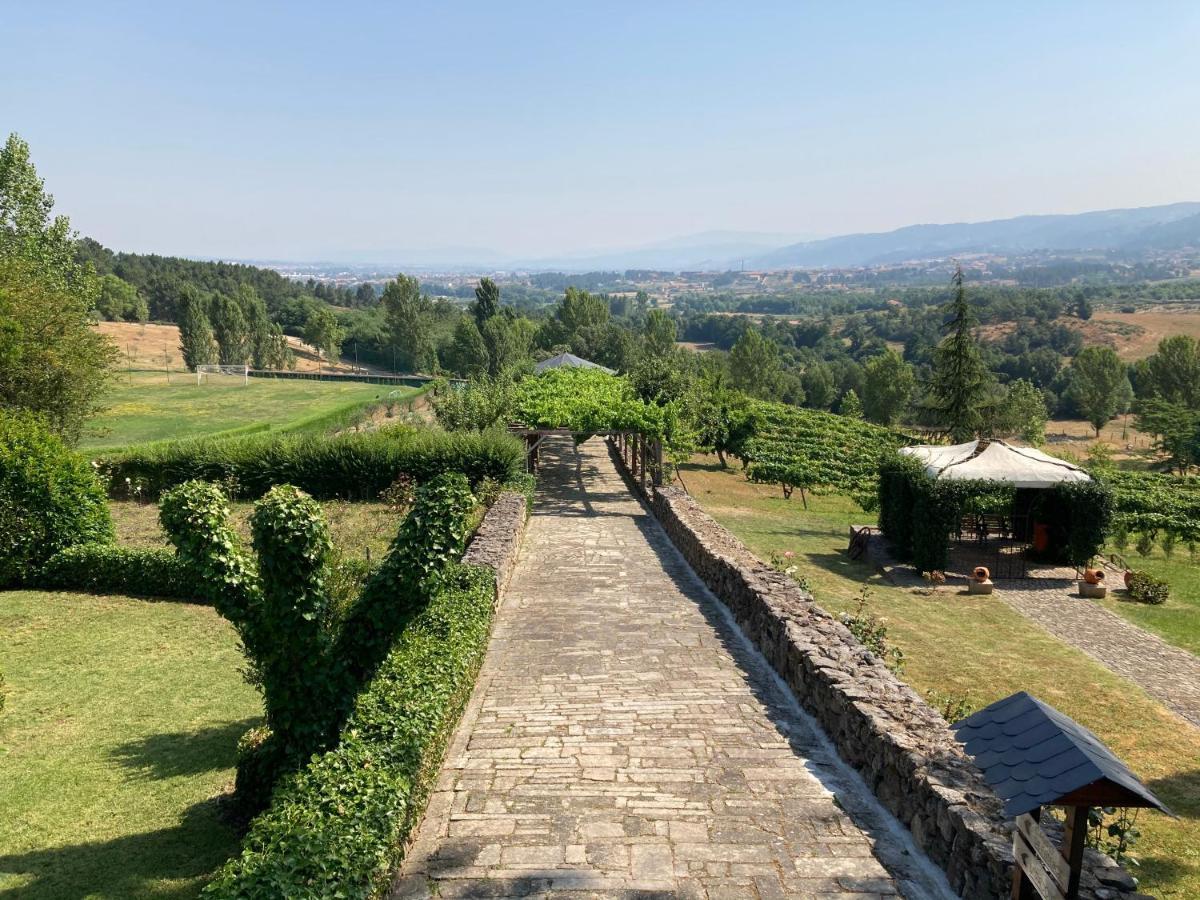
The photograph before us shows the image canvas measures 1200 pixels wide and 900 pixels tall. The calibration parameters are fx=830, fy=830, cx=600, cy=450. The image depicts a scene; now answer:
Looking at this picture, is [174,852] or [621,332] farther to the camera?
[621,332]

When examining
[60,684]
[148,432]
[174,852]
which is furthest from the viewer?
[148,432]

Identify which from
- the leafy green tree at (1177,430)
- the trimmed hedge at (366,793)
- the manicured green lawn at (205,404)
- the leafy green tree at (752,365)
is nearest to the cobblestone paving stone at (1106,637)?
the trimmed hedge at (366,793)

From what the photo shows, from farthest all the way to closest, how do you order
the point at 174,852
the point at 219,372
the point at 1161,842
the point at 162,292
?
the point at 162,292 < the point at 219,372 < the point at 1161,842 < the point at 174,852

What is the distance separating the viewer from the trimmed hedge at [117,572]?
633 inches

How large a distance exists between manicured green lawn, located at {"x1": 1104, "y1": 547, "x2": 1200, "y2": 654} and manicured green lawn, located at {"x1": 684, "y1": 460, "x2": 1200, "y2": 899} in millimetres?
2570

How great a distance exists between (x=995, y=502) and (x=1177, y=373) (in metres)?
62.8

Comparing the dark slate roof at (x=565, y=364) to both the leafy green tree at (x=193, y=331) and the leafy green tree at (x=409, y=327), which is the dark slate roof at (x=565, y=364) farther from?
the leafy green tree at (x=409, y=327)

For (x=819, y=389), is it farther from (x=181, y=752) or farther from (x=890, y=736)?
(x=890, y=736)

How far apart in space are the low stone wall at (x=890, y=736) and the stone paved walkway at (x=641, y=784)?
226mm

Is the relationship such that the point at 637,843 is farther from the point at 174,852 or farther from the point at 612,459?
the point at 612,459

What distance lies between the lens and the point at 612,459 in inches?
1256

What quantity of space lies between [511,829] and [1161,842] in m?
6.73

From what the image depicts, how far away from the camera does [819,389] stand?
307ft

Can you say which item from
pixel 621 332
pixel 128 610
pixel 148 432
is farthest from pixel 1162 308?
pixel 128 610
